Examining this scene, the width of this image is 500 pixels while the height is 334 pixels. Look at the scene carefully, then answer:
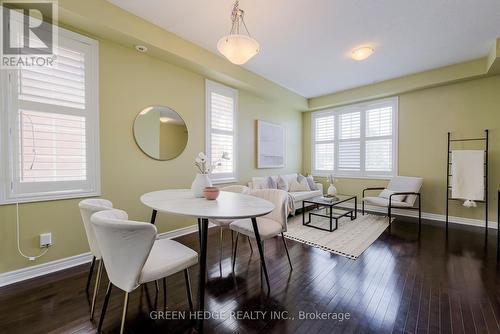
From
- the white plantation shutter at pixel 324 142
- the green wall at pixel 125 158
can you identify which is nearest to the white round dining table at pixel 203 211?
the green wall at pixel 125 158

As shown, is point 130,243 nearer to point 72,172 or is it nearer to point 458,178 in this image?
point 72,172

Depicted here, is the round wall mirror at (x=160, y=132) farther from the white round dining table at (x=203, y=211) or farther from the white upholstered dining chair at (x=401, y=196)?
Answer: the white upholstered dining chair at (x=401, y=196)

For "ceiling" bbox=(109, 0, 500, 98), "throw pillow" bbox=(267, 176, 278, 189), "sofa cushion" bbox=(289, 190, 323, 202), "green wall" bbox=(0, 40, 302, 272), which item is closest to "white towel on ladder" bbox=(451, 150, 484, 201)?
"ceiling" bbox=(109, 0, 500, 98)

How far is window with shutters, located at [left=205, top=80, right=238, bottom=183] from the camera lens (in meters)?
3.69

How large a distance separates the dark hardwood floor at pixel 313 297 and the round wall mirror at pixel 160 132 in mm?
1558

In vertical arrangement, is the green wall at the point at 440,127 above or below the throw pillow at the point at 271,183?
above

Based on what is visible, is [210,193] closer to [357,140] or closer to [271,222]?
[271,222]

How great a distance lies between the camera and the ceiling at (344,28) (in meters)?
2.30

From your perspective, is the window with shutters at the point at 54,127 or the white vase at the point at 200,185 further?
the white vase at the point at 200,185

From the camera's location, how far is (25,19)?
2062mm

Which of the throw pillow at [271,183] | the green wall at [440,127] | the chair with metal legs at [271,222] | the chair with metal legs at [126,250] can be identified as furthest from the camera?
the throw pillow at [271,183]

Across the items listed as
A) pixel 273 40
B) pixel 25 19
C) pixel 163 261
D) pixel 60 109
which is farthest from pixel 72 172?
pixel 273 40

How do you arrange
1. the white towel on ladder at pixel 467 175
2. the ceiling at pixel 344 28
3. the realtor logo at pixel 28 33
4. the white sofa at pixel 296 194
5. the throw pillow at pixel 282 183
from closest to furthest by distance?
the realtor logo at pixel 28 33, the ceiling at pixel 344 28, the white towel on ladder at pixel 467 175, the white sofa at pixel 296 194, the throw pillow at pixel 282 183

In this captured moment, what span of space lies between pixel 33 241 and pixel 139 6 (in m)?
2.69
